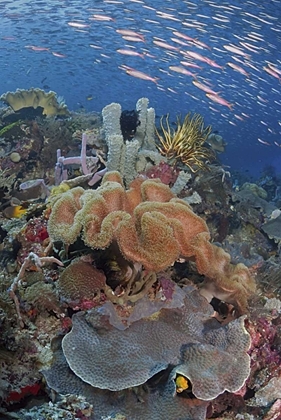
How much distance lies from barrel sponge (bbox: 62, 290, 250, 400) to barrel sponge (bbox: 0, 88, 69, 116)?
9647 millimetres

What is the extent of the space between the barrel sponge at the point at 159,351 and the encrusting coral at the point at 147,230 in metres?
0.47

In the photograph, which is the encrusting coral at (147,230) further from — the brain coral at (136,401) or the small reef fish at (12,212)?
the small reef fish at (12,212)

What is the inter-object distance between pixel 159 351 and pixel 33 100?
10132 millimetres

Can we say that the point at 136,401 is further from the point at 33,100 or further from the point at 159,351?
the point at 33,100

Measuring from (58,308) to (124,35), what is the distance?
1569cm

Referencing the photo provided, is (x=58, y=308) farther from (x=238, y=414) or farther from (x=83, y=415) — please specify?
(x=238, y=414)

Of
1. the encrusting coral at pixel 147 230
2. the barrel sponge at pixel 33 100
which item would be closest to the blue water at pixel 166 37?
the barrel sponge at pixel 33 100

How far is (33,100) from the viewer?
36.3ft

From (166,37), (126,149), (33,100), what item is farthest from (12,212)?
(166,37)

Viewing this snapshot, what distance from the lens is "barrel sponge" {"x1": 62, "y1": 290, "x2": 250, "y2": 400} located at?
247cm

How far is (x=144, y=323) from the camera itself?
9.52 feet

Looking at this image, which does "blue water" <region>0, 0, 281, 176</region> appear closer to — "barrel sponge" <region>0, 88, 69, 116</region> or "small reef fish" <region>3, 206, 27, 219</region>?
"barrel sponge" <region>0, 88, 69, 116</region>

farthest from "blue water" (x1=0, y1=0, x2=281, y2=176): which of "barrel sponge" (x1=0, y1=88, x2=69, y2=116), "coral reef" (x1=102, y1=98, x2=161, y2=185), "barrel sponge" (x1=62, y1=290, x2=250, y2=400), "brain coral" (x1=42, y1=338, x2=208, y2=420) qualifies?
"brain coral" (x1=42, y1=338, x2=208, y2=420)

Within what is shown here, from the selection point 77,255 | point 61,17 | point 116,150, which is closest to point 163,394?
point 77,255
